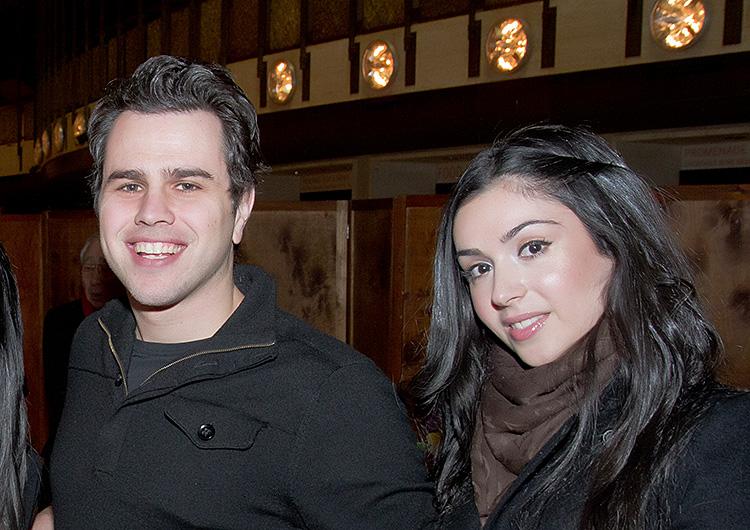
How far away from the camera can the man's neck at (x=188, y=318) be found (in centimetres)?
160

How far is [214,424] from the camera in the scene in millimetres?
1446

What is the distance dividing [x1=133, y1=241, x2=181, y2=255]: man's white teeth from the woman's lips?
2.18ft

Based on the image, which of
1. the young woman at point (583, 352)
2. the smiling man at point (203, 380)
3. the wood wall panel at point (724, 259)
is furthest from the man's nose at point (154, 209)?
the wood wall panel at point (724, 259)

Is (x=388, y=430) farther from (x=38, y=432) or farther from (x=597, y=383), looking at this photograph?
(x=38, y=432)

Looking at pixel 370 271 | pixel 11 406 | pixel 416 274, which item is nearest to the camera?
pixel 11 406

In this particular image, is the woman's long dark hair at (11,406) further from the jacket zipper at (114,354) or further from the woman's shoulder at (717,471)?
the woman's shoulder at (717,471)

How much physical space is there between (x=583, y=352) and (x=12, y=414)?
121 cm

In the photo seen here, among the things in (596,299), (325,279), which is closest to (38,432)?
(325,279)

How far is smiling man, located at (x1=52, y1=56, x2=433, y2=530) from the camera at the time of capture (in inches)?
55.8

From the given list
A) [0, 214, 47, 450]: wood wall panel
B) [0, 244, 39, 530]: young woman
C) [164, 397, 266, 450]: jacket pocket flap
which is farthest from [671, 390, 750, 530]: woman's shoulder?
[0, 214, 47, 450]: wood wall panel

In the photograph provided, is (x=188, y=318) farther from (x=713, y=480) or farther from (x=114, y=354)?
(x=713, y=480)

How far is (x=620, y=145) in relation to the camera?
15.6ft

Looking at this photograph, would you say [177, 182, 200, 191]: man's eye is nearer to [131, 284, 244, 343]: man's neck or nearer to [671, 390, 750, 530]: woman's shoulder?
[131, 284, 244, 343]: man's neck

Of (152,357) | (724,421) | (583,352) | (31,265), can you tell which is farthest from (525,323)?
(31,265)
